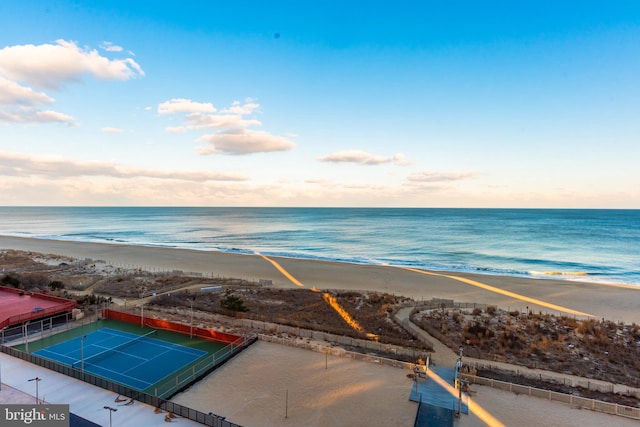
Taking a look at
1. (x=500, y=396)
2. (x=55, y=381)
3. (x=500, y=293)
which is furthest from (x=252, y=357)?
(x=500, y=293)

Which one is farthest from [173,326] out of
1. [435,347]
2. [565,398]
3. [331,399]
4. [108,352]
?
[565,398]

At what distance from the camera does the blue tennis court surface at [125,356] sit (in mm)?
22953

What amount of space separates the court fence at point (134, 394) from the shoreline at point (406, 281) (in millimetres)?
28095

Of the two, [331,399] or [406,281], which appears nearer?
[331,399]

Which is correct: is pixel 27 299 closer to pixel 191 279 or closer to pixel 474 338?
pixel 191 279

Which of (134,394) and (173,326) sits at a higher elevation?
(134,394)

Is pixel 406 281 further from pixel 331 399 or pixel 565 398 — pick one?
pixel 331 399

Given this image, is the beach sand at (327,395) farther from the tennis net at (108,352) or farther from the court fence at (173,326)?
the tennis net at (108,352)

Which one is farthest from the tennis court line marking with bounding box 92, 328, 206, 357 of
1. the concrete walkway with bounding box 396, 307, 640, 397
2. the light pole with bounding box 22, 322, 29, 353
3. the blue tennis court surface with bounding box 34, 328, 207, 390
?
the concrete walkway with bounding box 396, 307, 640, 397

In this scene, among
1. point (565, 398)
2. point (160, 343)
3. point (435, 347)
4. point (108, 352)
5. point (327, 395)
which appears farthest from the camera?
point (160, 343)

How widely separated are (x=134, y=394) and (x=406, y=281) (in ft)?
131

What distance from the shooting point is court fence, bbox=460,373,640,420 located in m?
18.1

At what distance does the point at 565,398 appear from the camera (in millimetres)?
19234

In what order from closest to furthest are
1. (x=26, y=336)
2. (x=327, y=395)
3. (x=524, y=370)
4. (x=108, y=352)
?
(x=327, y=395) → (x=524, y=370) → (x=26, y=336) → (x=108, y=352)
